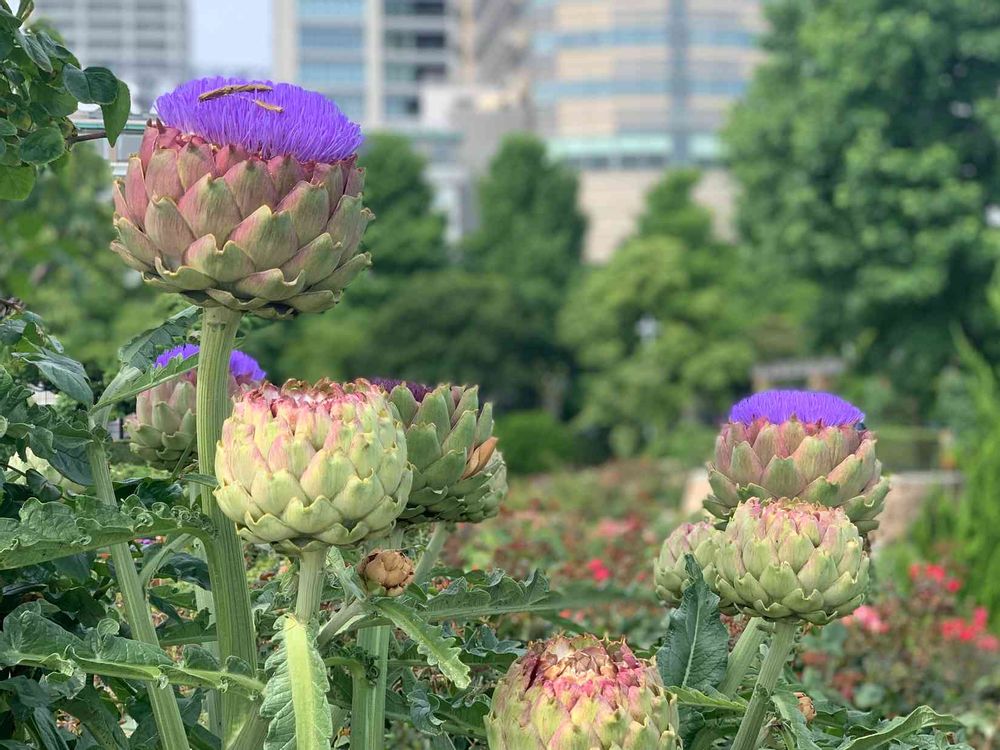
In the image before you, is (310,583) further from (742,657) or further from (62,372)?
(742,657)

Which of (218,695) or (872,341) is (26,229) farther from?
(872,341)

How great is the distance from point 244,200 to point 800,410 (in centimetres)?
61

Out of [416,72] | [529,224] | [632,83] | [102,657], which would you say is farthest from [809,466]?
[416,72]

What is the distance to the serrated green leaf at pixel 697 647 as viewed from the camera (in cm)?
131

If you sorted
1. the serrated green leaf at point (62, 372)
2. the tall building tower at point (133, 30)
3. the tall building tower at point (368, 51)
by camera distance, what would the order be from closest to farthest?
1. the serrated green leaf at point (62, 372)
2. the tall building tower at point (368, 51)
3. the tall building tower at point (133, 30)

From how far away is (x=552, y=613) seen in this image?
148cm

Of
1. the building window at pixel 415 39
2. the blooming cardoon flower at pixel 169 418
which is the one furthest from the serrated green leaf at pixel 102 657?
the building window at pixel 415 39

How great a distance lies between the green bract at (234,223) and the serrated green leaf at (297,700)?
27 cm

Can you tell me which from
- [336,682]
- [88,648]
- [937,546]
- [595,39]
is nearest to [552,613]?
[336,682]

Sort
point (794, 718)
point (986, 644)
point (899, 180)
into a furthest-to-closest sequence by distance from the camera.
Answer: point (899, 180)
point (986, 644)
point (794, 718)

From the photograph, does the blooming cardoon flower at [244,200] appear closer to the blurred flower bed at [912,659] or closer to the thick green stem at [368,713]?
the thick green stem at [368,713]

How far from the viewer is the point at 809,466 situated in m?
1.39

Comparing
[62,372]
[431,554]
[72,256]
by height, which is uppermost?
[62,372]

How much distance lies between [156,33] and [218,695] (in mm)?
127106
